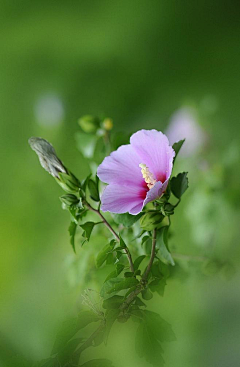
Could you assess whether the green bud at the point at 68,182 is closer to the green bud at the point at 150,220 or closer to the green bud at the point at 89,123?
the green bud at the point at 150,220

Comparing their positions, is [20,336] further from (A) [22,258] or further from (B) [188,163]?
(B) [188,163]

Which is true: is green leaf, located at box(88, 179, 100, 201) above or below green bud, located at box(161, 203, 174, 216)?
above

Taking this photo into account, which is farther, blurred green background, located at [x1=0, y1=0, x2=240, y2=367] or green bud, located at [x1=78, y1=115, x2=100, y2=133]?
blurred green background, located at [x1=0, y1=0, x2=240, y2=367]

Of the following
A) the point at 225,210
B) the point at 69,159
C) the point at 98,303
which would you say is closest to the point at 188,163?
the point at 225,210

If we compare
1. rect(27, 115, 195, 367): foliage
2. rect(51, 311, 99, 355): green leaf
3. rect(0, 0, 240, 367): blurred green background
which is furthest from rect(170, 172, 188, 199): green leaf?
rect(0, 0, 240, 367): blurred green background

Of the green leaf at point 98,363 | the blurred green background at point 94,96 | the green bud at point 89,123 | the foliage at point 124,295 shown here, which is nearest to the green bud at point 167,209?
the foliage at point 124,295

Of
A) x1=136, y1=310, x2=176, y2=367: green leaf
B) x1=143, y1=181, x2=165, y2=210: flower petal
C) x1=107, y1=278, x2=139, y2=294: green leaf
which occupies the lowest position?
x1=136, y1=310, x2=176, y2=367: green leaf

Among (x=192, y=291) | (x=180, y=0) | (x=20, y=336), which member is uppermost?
(x=180, y=0)

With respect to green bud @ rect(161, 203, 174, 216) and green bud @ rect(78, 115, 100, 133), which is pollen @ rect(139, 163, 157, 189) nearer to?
green bud @ rect(161, 203, 174, 216)
